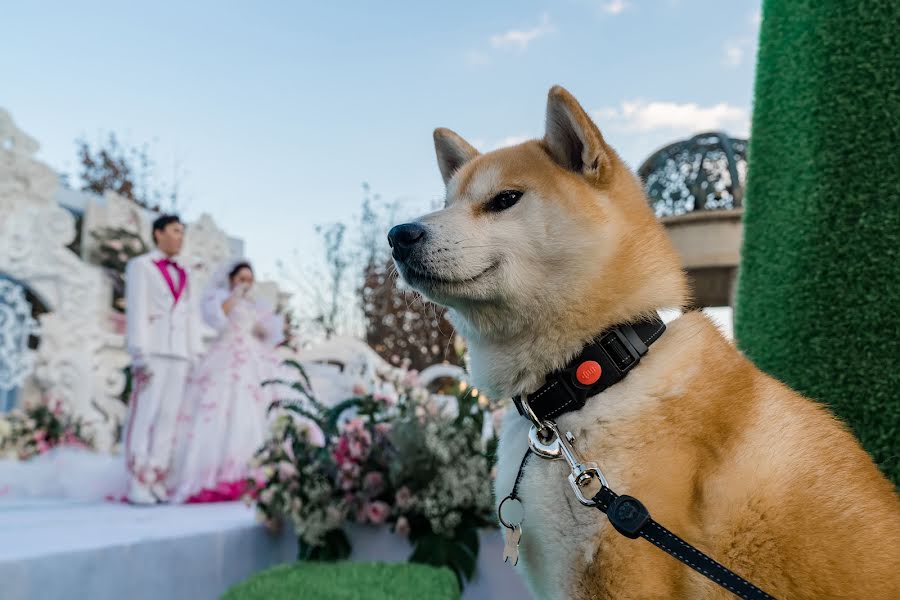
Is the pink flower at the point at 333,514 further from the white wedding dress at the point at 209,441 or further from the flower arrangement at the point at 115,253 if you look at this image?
the flower arrangement at the point at 115,253

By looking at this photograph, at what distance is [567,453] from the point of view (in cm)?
128

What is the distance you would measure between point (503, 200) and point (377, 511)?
1810 mm

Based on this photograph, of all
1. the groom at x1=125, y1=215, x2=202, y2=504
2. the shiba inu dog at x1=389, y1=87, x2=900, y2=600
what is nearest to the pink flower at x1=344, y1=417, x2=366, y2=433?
the shiba inu dog at x1=389, y1=87, x2=900, y2=600

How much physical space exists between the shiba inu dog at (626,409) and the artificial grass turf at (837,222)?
2.74 ft

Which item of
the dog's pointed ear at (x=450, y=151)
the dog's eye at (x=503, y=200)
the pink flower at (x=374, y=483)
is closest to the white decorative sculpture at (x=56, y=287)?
the pink flower at (x=374, y=483)

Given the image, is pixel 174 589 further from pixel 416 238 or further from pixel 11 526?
pixel 416 238

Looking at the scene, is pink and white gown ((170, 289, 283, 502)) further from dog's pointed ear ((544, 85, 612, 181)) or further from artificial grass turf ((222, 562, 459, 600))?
dog's pointed ear ((544, 85, 612, 181))

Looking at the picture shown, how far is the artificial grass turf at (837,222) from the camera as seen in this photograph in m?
2.05

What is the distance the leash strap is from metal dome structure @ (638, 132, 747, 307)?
12.3ft

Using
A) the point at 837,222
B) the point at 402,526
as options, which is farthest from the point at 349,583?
the point at 837,222

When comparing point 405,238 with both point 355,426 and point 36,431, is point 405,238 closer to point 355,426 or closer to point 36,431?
point 355,426

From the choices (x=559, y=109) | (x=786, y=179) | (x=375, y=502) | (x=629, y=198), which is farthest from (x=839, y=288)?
(x=375, y=502)

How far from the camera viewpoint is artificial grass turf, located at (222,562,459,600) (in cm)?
210

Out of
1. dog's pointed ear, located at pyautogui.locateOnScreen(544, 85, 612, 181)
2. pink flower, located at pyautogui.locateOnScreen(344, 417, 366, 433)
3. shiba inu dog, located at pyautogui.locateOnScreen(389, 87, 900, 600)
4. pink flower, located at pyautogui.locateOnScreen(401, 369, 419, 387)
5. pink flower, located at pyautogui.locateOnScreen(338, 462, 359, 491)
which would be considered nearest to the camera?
shiba inu dog, located at pyautogui.locateOnScreen(389, 87, 900, 600)
